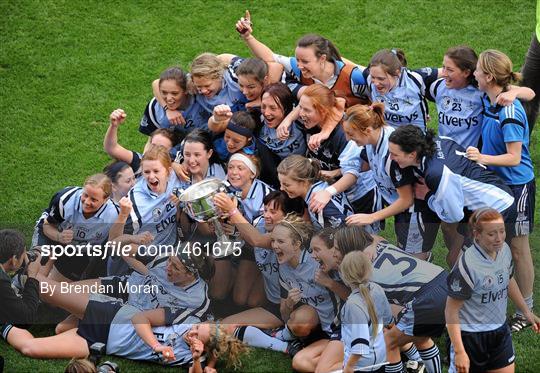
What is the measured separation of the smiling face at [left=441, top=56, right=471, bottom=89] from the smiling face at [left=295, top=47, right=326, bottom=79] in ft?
2.64

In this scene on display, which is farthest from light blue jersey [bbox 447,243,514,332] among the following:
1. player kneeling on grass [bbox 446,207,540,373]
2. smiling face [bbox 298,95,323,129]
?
smiling face [bbox 298,95,323,129]

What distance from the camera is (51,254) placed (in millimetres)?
5953

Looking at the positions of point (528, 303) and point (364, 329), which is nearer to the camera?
point (364, 329)

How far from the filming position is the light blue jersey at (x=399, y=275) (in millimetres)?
5227

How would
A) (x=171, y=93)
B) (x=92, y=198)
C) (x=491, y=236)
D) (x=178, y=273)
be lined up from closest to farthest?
(x=491, y=236)
(x=178, y=273)
(x=92, y=198)
(x=171, y=93)

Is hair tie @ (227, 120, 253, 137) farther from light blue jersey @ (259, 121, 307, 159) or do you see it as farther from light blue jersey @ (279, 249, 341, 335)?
light blue jersey @ (279, 249, 341, 335)

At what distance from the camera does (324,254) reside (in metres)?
5.32

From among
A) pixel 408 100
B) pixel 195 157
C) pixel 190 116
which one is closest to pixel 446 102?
pixel 408 100

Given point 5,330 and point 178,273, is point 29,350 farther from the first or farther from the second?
point 178,273

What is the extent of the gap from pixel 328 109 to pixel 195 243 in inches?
45.7

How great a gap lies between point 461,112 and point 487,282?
4.44ft

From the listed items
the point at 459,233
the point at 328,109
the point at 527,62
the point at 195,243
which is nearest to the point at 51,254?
the point at 195,243

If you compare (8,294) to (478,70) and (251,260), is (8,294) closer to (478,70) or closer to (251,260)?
(251,260)

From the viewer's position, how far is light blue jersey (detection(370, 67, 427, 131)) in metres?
6.11
